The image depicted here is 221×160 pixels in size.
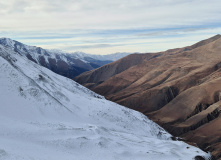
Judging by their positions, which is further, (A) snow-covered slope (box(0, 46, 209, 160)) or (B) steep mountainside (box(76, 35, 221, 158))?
(B) steep mountainside (box(76, 35, 221, 158))

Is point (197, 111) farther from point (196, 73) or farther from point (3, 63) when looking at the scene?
point (3, 63)

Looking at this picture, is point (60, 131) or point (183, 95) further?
point (183, 95)

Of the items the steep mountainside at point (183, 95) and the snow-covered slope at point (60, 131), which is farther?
the steep mountainside at point (183, 95)

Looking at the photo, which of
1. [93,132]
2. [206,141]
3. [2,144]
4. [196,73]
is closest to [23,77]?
[93,132]
